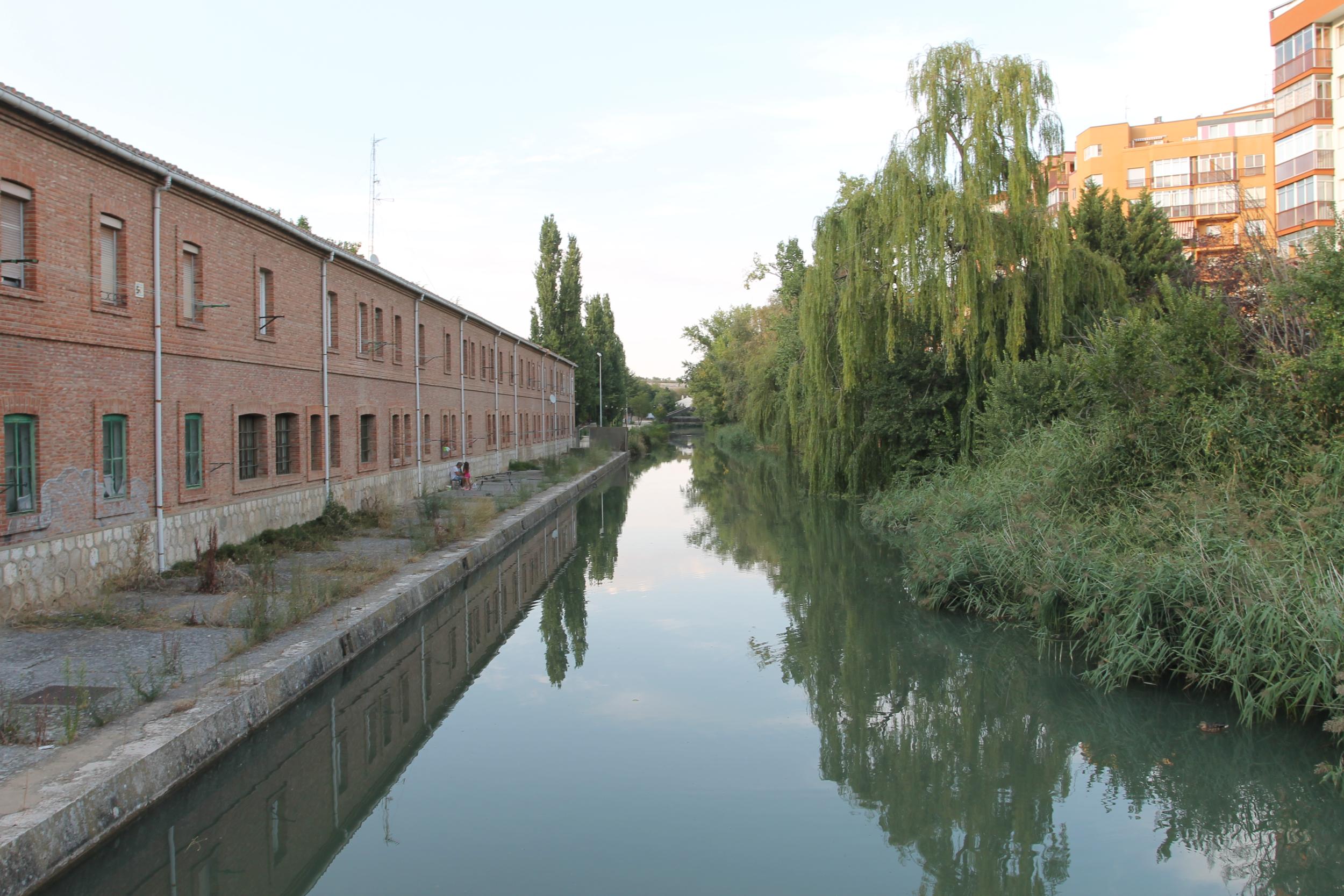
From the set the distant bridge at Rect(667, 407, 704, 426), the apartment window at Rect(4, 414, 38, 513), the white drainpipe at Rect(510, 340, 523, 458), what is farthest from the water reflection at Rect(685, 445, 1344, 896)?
the distant bridge at Rect(667, 407, 704, 426)

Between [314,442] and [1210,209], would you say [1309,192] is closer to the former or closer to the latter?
[1210,209]

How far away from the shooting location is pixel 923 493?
18.2 metres

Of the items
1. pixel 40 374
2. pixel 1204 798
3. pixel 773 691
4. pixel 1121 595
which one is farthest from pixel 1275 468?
pixel 40 374

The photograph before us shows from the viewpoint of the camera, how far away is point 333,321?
63.4 ft

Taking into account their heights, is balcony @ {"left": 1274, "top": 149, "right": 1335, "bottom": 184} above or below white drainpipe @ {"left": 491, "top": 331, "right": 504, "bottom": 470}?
above

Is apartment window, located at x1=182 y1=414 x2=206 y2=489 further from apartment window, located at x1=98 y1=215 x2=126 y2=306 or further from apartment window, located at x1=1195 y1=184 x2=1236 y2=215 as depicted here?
apartment window, located at x1=1195 y1=184 x2=1236 y2=215

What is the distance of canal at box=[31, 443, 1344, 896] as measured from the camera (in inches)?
207

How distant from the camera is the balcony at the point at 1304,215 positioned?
28.5 meters

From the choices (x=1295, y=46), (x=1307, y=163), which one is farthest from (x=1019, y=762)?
(x=1295, y=46)

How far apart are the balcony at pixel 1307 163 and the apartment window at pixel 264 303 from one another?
97.3ft

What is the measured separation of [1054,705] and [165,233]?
483 inches

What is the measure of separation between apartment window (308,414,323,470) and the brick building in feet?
0.13

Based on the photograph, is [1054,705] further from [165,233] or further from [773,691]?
[165,233]

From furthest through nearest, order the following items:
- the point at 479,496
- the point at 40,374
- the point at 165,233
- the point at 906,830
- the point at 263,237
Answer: the point at 479,496
the point at 263,237
the point at 165,233
the point at 40,374
the point at 906,830
